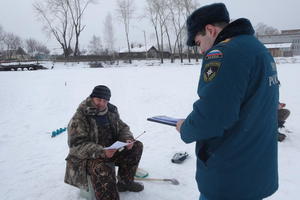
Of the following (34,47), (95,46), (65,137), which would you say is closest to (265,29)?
(95,46)

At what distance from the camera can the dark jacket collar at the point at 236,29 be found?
1.07 m

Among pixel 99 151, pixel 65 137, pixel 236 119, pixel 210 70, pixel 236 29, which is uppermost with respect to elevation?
pixel 236 29

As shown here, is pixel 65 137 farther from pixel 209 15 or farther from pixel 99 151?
pixel 209 15

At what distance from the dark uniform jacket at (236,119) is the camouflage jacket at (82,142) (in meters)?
1.30

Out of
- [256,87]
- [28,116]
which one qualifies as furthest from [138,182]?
[28,116]

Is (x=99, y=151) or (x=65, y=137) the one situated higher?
(x=99, y=151)

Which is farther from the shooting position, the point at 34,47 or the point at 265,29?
the point at 265,29

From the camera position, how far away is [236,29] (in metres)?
1.07

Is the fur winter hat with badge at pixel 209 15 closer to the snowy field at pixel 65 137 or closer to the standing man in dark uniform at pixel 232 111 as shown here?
the standing man in dark uniform at pixel 232 111

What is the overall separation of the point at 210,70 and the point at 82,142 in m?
1.69

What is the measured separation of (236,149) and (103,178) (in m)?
1.44

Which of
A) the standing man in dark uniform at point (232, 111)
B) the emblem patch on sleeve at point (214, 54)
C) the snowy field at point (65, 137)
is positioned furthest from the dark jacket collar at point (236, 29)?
the snowy field at point (65, 137)

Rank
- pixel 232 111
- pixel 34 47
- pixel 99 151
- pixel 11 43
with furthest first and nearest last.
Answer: pixel 34 47 < pixel 11 43 < pixel 99 151 < pixel 232 111

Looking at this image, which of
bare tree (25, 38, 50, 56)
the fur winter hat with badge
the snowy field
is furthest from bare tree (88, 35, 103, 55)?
the fur winter hat with badge
